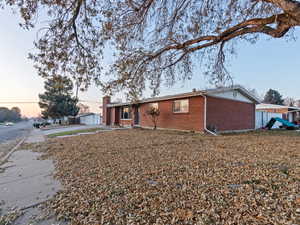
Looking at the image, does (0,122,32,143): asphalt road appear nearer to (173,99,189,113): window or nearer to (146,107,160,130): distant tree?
(146,107,160,130): distant tree

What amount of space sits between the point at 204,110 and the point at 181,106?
189cm

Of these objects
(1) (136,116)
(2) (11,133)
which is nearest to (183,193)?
(1) (136,116)

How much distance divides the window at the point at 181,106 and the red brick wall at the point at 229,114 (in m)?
1.52

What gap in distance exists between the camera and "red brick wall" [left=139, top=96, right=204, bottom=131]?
9.84 m

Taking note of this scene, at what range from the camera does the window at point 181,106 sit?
1068 centimetres

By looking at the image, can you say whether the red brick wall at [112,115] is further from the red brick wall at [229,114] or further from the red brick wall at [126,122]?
the red brick wall at [229,114]

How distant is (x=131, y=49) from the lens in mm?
5344

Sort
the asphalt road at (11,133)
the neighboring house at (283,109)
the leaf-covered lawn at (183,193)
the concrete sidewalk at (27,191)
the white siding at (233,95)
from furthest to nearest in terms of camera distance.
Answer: the neighboring house at (283,109) → the asphalt road at (11,133) → the white siding at (233,95) → the concrete sidewalk at (27,191) → the leaf-covered lawn at (183,193)

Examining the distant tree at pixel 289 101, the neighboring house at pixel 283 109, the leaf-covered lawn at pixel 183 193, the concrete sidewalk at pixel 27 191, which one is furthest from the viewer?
the distant tree at pixel 289 101

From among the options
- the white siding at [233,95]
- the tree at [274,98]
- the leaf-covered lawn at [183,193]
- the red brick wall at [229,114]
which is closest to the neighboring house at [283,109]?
the red brick wall at [229,114]

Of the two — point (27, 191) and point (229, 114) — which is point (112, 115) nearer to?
point (229, 114)

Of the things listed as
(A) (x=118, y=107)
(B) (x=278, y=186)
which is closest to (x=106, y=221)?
(B) (x=278, y=186)

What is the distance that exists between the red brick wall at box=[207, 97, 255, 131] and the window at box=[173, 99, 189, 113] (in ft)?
4.98

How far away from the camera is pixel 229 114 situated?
11.3 metres
